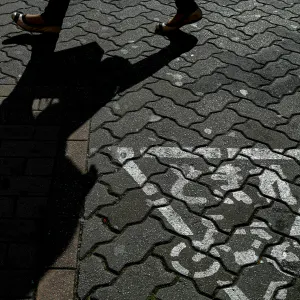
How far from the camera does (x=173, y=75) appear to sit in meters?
5.32

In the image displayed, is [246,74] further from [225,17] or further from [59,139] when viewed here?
[59,139]

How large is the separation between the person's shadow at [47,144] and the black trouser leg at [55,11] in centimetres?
23

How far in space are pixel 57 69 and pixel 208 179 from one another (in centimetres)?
217

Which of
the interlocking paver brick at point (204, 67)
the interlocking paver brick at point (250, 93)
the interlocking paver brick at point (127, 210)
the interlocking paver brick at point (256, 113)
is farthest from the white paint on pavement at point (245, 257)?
the interlocking paver brick at point (204, 67)

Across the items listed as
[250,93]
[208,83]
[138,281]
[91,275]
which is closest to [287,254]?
[138,281]

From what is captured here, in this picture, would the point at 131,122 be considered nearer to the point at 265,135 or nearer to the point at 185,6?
the point at 265,135

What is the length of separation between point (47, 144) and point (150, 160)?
2.88 ft

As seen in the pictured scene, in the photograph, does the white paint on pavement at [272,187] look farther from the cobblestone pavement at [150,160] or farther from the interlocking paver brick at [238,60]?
the interlocking paver brick at [238,60]

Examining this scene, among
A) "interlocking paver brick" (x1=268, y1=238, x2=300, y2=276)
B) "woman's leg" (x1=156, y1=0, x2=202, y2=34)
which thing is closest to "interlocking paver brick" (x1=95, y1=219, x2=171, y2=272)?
"interlocking paver brick" (x1=268, y1=238, x2=300, y2=276)

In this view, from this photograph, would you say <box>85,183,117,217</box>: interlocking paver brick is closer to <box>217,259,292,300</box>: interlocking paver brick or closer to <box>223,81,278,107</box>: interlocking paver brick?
<box>217,259,292,300</box>: interlocking paver brick

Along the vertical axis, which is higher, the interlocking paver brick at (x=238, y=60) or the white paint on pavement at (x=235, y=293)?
the white paint on pavement at (x=235, y=293)

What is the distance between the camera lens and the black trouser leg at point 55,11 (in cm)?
549

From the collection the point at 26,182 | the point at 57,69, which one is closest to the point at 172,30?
the point at 57,69

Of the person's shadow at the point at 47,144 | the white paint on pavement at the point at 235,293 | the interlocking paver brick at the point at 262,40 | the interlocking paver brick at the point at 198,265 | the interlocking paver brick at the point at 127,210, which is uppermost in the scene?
the person's shadow at the point at 47,144
